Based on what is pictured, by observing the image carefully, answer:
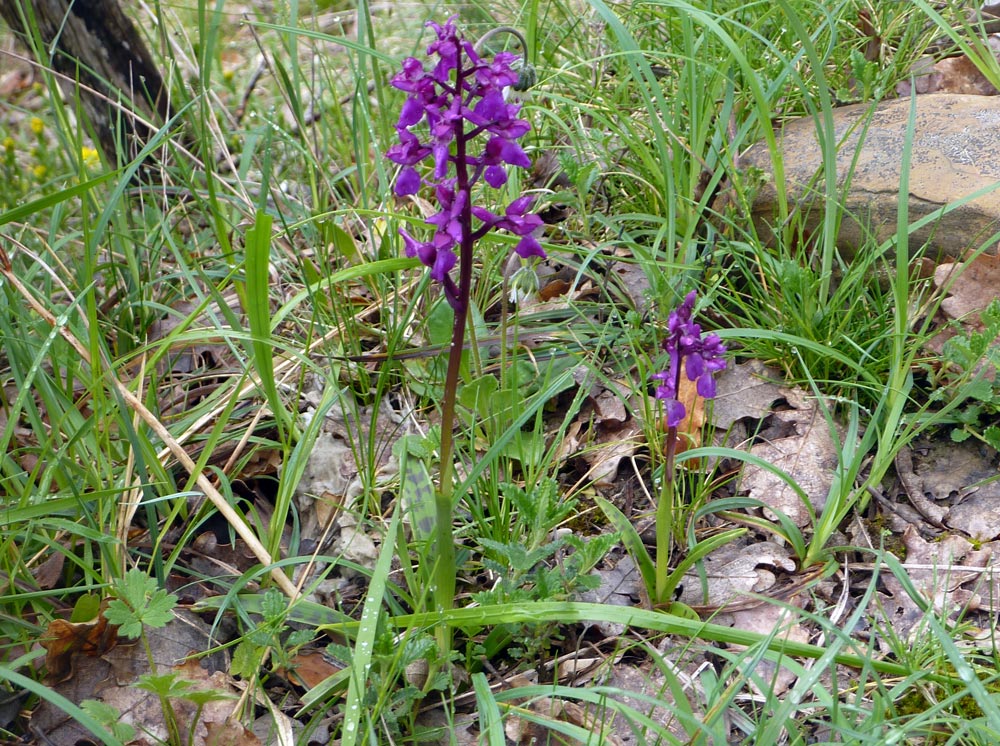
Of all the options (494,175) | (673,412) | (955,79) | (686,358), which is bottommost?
(673,412)

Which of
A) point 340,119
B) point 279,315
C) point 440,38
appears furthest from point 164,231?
point 440,38

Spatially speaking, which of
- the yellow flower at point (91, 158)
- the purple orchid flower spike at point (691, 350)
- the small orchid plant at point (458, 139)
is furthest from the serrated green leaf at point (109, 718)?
the yellow flower at point (91, 158)

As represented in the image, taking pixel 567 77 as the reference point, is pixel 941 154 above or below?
below

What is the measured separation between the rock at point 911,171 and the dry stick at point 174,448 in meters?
1.71

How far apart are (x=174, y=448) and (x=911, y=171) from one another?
7.55 ft

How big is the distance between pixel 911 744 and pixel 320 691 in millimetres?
1147

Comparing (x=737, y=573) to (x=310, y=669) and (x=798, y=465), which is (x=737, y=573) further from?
(x=310, y=669)

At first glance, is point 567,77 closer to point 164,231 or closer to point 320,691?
point 164,231

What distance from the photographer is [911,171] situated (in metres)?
2.62

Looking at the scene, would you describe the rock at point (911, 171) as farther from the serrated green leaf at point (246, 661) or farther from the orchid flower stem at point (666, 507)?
the serrated green leaf at point (246, 661)

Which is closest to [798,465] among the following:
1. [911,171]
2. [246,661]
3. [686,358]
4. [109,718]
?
[686,358]

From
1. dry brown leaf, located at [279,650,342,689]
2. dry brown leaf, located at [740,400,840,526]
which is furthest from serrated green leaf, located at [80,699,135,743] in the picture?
dry brown leaf, located at [740,400,840,526]

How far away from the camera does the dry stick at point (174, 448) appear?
1956 millimetres

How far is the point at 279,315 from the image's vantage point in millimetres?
2131
